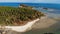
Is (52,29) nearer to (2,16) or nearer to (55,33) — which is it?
(55,33)

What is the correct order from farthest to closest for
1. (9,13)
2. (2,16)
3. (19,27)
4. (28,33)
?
(9,13), (2,16), (19,27), (28,33)

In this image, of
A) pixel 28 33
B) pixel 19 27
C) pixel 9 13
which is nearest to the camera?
pixel 28 33

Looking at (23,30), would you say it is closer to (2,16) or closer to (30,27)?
(30,27)

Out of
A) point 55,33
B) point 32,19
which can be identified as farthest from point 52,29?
point 32,19

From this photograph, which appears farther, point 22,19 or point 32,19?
point 32,19

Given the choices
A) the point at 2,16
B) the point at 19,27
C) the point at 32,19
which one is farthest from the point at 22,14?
the point at 19,27

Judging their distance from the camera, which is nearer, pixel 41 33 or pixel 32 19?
pixel 41 33

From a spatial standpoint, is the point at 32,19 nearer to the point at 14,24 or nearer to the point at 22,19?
the point at 22,19

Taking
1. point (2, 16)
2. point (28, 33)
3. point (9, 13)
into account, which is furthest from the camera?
point (9, 13)
